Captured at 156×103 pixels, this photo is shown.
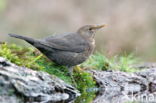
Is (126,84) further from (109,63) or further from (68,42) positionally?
(68,42)

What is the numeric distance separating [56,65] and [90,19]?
11697 mm

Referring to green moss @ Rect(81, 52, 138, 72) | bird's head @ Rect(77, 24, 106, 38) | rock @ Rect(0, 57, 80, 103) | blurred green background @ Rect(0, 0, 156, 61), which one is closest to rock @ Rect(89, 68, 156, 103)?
green moss @ Rect(81, 52, 138, 72)

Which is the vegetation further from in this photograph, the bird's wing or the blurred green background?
the blurred green background

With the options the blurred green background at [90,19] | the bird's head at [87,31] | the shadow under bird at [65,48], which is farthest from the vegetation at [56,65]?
the blurred green background at [90,19]

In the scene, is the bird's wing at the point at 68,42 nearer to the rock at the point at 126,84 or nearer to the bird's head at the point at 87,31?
the bird's head at the point at 87,31

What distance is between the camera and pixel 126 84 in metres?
10.6

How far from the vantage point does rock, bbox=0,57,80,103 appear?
26.7 feet

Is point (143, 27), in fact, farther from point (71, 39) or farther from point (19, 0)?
point (71, 39)

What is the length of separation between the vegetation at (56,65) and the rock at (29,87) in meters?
0.31

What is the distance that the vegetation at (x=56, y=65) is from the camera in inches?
361

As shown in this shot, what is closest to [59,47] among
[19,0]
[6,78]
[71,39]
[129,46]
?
[71,39]

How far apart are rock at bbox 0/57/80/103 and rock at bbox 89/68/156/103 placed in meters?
0.95

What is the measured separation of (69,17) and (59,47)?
12076 mm

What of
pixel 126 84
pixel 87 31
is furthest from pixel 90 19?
pixel 126 84
